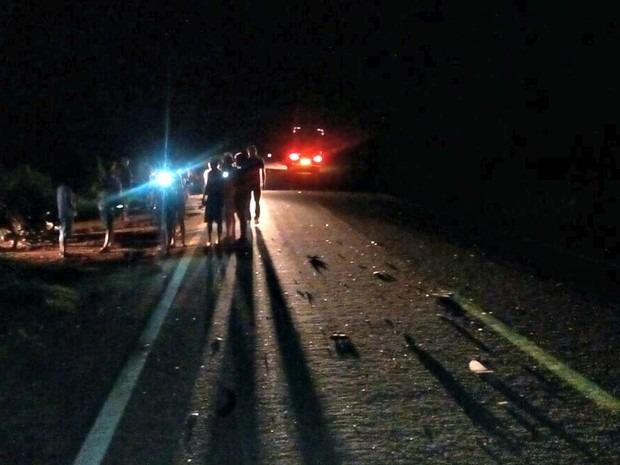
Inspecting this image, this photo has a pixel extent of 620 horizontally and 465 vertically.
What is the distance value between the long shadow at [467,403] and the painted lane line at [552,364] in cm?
89

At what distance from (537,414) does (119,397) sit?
3122 mm

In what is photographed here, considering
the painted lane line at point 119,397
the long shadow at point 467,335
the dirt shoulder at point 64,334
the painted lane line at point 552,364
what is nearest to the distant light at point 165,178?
the dirt shoulder at point 64,334

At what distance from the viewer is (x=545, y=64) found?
99.9ft

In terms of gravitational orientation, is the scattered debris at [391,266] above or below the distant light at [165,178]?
below

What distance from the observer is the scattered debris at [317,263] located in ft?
57.7

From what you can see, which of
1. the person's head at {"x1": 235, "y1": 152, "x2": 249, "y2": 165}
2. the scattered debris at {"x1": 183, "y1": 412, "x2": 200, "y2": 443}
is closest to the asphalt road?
the scattered debris at {"x1": 183, "y1": 412, "x2": 200, "y2": 443}

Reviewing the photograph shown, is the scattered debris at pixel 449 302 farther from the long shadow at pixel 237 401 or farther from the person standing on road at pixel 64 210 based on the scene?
the person standing on road at pixel 64 210

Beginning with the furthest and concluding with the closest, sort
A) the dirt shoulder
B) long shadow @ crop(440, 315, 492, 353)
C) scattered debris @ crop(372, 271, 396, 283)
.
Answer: scattered debris @ crop(372, 271, 396, 283), long shadow @ crop(440, 315, 492, 353), the dirt shoulder

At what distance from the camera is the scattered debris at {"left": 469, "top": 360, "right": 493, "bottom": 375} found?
998 cm

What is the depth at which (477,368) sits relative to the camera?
1010 cm

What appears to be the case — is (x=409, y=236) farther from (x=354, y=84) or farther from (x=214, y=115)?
(x=214, y=115)

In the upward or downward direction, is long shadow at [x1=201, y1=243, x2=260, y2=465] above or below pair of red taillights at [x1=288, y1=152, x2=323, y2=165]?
below

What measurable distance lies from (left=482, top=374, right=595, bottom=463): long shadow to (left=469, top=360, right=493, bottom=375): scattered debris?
0.16m

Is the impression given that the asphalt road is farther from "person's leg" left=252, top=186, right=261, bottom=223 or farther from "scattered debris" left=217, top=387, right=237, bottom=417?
"person's leg" left=252, top=186, right=261, bottom=223
